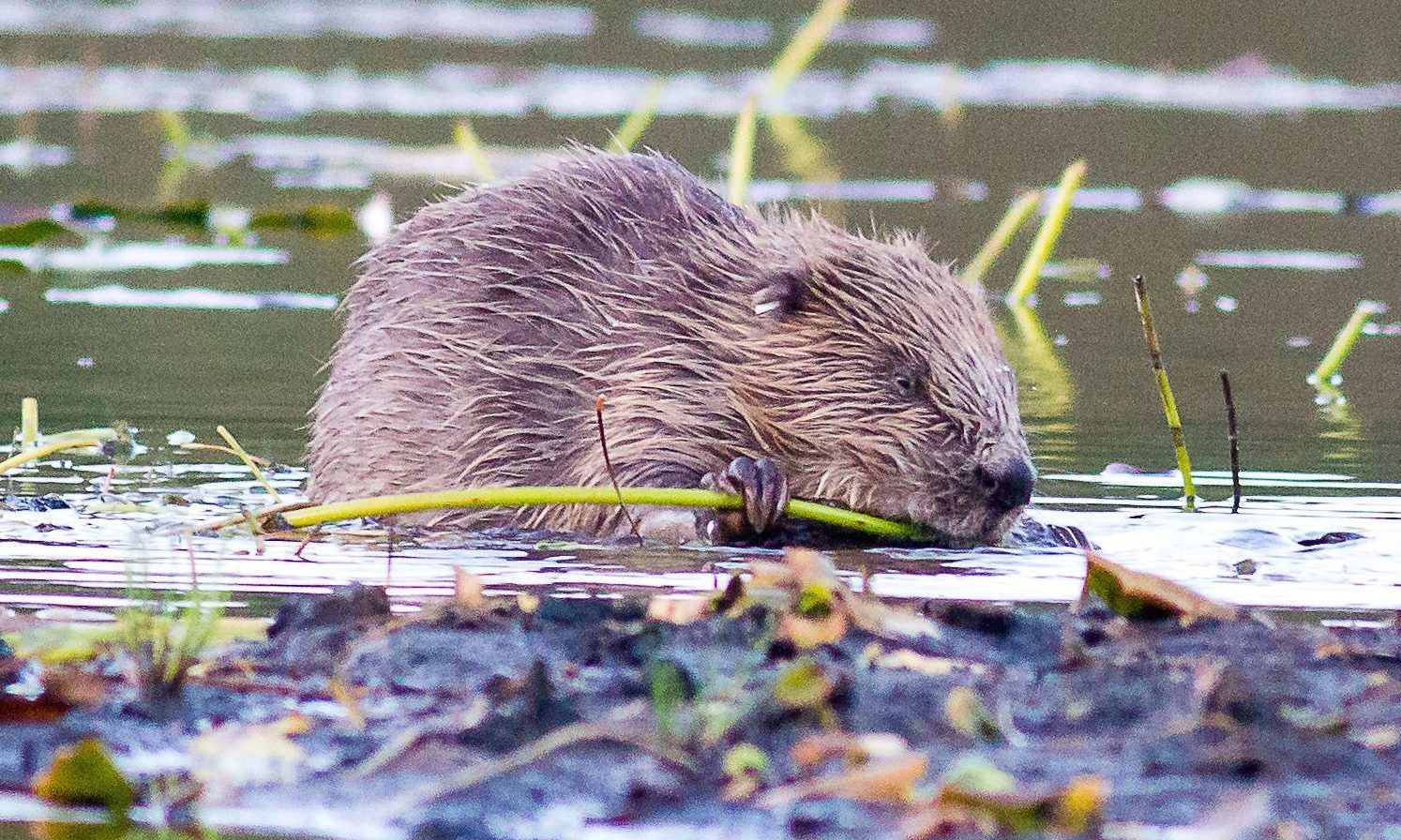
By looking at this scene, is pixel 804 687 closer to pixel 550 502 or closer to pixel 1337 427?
pixel 550 502

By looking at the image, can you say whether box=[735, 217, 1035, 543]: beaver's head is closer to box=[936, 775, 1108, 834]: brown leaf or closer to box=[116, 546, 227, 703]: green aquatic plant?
box=[116, 546, 227, 703]: green aquatic plant

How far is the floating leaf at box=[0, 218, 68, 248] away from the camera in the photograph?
8938 mm

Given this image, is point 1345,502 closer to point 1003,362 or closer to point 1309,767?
point 1003,362

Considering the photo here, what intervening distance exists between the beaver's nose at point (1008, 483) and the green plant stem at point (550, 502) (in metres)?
0.24

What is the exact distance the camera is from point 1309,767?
3.06 metres

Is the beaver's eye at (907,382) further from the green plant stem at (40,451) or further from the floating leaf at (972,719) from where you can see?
the floating leaf at (972,719)

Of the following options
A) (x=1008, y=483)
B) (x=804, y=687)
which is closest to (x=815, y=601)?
(x=804, y=687)

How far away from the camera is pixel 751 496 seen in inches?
185

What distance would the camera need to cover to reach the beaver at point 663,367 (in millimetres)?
4906

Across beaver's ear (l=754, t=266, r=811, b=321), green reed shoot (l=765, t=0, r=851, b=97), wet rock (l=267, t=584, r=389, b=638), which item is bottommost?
wet rock (l=267, t=584, r=389, b=638)

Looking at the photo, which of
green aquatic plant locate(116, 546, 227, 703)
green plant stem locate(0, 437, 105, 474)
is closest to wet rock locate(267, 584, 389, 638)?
green aquatic plant locate(116, 546, 227, 703)

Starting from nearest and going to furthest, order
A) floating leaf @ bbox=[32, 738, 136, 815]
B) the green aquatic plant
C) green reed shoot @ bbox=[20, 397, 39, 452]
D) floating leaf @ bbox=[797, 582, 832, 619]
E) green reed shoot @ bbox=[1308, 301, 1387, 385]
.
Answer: floating leaf @ bbox=[32, 738, 136, 815] → the green aquatic plant → floating leaf @ bbox=[797, 582, 832, 619] → green reed shoot @ bbox=[20, 397, 39, 452] → green reed shoot @ bbox=[1308, 301, 1387, 385]

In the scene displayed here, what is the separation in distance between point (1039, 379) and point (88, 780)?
4639 mm

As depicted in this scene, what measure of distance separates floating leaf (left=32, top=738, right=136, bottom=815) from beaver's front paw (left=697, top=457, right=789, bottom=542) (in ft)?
6.41
